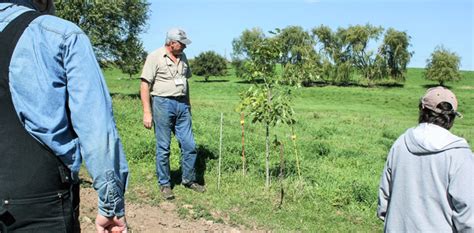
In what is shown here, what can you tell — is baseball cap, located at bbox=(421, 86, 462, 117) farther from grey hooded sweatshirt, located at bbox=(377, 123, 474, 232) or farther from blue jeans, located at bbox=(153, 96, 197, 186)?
blue jeans, located at bbox=(153, 96, 197, 186)

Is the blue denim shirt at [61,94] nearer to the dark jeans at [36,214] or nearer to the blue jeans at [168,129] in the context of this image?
the dark jeans at [36,214]

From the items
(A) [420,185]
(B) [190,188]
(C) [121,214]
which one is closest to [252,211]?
(B) [190,188]

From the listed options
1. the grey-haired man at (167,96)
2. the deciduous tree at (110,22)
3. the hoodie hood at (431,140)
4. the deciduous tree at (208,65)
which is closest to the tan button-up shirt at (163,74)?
the grey-haired man at (167,96)

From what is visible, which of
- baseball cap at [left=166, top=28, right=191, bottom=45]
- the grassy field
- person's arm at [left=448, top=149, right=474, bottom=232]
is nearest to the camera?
person's arm at [left=448, top=149, right=474, bottom=232]

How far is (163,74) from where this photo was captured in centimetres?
707

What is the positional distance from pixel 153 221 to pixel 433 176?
12.9ft

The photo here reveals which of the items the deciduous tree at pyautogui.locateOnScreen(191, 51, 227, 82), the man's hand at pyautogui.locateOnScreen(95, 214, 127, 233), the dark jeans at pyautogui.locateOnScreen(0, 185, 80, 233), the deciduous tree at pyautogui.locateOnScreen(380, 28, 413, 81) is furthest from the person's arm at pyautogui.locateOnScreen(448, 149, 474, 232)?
the deciduous tree at pyautogui.locateOnScreen(191, 51, 227, 82)

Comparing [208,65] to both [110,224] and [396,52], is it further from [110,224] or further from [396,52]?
[110,224]

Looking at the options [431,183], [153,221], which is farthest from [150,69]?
[431,183]

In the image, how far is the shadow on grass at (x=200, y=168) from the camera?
26.5 ft

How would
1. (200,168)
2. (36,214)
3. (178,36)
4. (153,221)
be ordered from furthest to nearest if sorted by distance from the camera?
(200,168) → (178,36) → (153,221) → (36,214)

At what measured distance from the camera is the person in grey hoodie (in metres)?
3.01

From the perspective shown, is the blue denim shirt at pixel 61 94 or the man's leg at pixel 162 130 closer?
the blue denim shirt at pixel 61 94

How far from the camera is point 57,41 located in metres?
2.18
